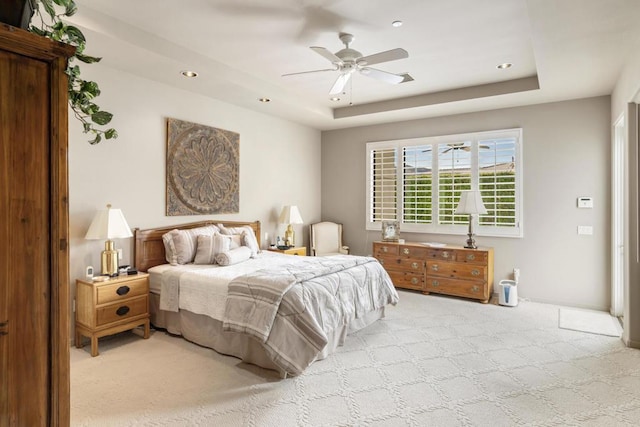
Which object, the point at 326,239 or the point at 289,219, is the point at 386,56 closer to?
the point at 289,219

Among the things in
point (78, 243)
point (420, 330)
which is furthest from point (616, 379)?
point (78, 243)

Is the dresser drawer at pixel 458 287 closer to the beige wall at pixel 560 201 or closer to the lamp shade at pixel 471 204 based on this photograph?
the beige wall at pixel 560 201

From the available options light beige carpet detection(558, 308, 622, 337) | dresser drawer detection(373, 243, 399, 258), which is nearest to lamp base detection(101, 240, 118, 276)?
dresser drawer detection(373, 243, 399, 258)

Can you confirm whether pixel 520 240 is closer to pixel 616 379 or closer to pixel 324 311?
pixel 616 379

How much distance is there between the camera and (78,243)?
3.69 m

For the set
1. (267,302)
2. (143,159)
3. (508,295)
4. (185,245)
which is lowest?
(508,295)

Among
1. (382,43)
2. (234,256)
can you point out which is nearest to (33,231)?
(234,256)

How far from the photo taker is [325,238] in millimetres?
6727

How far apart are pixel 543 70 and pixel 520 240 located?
2.47 m

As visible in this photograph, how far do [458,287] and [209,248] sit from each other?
3.52 metres

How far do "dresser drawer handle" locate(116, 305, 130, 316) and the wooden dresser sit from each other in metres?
3.77

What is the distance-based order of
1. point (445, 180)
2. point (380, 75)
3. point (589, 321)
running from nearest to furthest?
1. point (380, 75)
2. point (589, 321)
3. point (445, 180)

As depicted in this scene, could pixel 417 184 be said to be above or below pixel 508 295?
above

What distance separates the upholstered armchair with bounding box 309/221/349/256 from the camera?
21.8 feet
